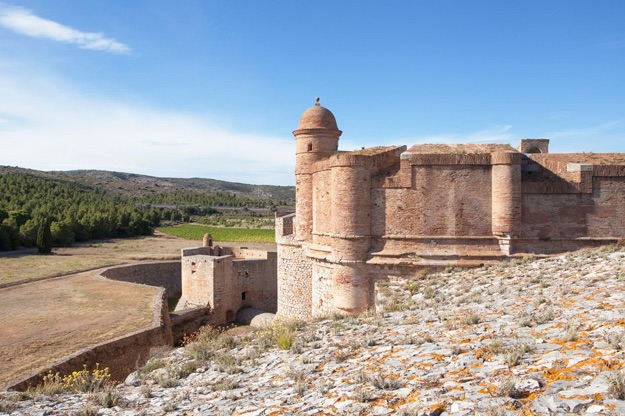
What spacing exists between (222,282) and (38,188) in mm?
62311

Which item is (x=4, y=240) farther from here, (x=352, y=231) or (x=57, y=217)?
(x=352, y=231)

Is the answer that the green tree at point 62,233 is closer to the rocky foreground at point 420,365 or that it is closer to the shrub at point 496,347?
the rocky foreground at point 420,365

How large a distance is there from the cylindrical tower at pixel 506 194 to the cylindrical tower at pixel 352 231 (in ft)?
11.2

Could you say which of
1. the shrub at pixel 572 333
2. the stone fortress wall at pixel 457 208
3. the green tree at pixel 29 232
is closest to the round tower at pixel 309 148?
the stone fortress wall at pixel 457 208

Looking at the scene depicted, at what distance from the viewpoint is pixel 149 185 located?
137m

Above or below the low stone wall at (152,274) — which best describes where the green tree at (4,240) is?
above

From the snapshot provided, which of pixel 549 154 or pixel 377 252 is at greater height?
pixel 549 154

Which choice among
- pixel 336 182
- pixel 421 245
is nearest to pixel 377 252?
pixel 421 245

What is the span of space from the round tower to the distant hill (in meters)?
91.7

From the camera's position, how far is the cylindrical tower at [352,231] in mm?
12898

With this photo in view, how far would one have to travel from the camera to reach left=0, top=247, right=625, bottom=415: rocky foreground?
177 inches

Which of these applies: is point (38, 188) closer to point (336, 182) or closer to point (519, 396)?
point (336, 182)

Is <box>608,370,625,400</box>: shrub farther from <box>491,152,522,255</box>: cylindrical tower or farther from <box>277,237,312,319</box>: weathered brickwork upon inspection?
<box>277,237,312,319</box>: weathered brickwork

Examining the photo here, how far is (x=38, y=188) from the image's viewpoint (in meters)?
72.2
